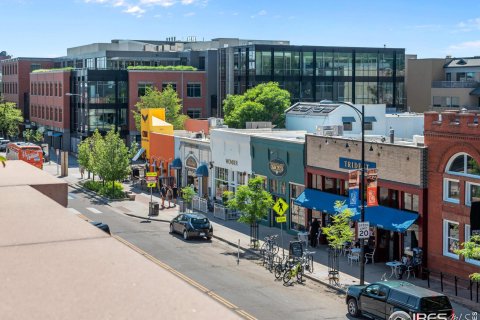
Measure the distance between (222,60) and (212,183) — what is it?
159ft

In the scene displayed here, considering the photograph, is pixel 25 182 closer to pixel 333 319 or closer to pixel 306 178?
pixel 333 319

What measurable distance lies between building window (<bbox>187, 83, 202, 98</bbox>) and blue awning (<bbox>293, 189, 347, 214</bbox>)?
6280 centimetres

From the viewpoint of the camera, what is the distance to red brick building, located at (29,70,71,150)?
108 meters

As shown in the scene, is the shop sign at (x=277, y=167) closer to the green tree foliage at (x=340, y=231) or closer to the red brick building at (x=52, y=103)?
the green tree foliage at (x=340, y=231)

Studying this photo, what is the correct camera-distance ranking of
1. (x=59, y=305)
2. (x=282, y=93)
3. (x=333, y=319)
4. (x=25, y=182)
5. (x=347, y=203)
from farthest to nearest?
1. (x=282, y=93)
2. (x=347, y=203)
3. (x=333, y=319)
4. (x=25, y=182)
5. (x=59, y=305)

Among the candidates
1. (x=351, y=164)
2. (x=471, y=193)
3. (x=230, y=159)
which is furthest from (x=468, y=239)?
(x=230, y=159)

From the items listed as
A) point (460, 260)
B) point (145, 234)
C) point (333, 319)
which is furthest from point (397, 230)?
point (145, 234)

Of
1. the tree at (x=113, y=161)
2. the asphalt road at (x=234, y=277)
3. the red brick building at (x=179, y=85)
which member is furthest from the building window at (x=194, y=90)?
the asphalt road at (x=234, y=277)

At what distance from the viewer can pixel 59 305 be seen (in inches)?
191

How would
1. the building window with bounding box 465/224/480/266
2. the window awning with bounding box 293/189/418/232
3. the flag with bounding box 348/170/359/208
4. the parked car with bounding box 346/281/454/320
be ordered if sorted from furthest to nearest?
the window awning with bounding box 293/189/418/232, the flag with bounding box 348/170/359/208, the building window with bounding box 465/224/480/266, the parked car with bounding box 346/281/454/320

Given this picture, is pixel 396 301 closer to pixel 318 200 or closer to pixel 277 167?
pixel 318 200

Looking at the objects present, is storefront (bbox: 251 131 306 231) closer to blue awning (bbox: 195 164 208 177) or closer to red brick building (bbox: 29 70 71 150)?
blue awning (bbox: 195 164 208 177)

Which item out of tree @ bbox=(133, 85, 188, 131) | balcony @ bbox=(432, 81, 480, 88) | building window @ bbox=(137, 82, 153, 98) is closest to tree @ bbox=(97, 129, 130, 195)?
tree @ bbox=(133, 85, 188, 131)

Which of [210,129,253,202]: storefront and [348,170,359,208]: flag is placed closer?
[348,170,359,208]: flag
